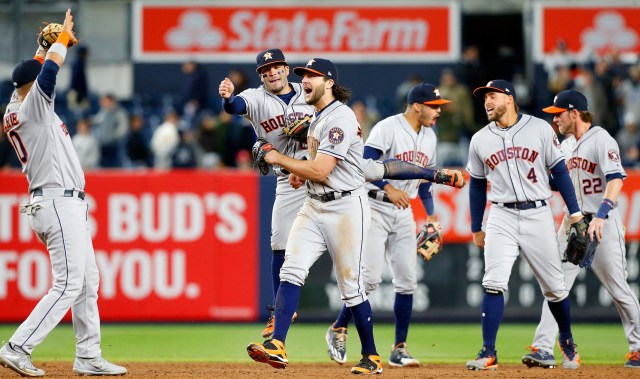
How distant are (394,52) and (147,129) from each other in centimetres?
455

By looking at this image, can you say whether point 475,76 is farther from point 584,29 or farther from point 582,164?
point 582,164

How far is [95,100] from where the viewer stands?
1855 centimetres

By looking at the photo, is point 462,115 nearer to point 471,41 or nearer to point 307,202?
point 471,41

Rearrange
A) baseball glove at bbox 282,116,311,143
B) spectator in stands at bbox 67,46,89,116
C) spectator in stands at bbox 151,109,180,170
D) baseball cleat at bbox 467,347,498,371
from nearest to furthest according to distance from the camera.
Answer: baseball glove at bbox 282,116,311,143
baseball cleat at bbox 467,347,498,371
spectator in stands at bbox 151,109,180,170
spectator in stands at bbox 67,46,89,116

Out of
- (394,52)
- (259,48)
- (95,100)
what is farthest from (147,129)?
(394,52)

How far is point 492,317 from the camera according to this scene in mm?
8680

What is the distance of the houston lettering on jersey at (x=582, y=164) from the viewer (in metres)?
9.30

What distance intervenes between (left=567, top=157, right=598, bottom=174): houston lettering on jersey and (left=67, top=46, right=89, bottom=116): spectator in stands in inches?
394

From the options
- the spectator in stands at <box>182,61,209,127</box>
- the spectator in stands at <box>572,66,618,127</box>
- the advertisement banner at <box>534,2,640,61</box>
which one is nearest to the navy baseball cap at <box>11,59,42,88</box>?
the spectator in stands at <box>182,61,209,127</box>

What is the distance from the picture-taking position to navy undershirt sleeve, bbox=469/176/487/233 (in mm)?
9102

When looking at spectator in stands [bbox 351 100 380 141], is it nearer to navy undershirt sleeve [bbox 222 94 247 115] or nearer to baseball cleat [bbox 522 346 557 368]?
navy undershirt sleeve [bbox 222 94 247 115]

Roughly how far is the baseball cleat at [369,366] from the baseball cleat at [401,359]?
1223 mm

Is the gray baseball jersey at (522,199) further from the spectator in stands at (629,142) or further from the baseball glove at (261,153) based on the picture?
the spectator in stands at (629,142)

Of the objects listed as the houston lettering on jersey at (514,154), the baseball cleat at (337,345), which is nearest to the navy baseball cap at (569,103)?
the houston lettering on jersey at (514,154)
